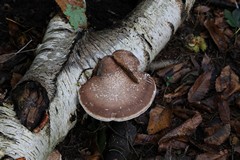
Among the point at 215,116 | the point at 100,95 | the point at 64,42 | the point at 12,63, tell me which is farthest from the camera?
the point at 12,63

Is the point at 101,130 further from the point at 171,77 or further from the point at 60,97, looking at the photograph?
the point at 171,77

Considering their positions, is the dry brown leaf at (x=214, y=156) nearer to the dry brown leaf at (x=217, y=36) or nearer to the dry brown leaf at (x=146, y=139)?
the dry brown leaf at (x=146, y=139)

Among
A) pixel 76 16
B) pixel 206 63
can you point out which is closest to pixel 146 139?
pixel 206 63

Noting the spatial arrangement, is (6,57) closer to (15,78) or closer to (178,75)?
(15,78)

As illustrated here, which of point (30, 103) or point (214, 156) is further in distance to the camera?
point (214, 156)

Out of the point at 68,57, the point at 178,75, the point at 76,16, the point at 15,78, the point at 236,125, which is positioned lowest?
the point at 236,125

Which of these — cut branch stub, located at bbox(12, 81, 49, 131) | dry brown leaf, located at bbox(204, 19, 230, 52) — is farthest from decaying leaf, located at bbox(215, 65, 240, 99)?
cut branch stub, located at bbox(12, 81, 49, 131)

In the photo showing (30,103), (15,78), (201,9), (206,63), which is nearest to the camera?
(30,103)

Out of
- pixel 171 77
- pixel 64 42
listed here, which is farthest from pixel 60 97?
pixel 171 77
